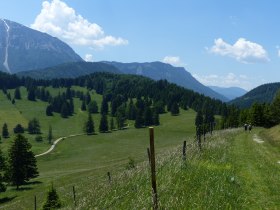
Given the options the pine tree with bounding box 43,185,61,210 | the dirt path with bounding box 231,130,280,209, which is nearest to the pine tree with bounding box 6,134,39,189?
the pine tree with bounding box 43,185,61,210

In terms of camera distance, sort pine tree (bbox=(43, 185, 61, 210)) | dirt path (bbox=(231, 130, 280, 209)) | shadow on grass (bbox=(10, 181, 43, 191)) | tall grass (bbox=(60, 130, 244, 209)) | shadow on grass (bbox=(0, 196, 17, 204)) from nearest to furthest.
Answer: tall grass (bbox=(60, 130, 244, 209))
dirt path (bbox=(231, 130, 280, 209))
pine tree (bbox=(43, 185, 61, 210))
shadow on grass (bbox=(0, 196, 17, 204))
shadow on grass (bbox=(10, 181, 43, 191))

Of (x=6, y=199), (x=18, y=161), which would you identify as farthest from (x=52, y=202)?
(x=18, y=161)

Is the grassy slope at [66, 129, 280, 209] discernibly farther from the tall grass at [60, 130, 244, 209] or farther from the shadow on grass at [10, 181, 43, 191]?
the shadow on grass at [10, 181, 43, 191]

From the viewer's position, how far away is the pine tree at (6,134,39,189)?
8350 centimetres

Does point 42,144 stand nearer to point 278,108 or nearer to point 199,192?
point 278,108

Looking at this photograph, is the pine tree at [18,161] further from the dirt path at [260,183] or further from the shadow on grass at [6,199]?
the dirt path at [260,183]

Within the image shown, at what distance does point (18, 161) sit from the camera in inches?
3322

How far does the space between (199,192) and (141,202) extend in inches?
112

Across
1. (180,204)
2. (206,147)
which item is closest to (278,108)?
(206,147)

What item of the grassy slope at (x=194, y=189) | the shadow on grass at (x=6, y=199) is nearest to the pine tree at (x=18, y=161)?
the shadow on grass at (x=6, y=199)

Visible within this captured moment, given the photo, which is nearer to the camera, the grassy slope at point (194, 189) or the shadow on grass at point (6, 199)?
the grassy slope at point (194, 189)

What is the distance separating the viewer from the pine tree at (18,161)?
8350 cm

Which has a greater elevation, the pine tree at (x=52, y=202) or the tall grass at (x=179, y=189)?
the tall grass at (x=179, y=189)

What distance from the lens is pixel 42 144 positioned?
195000 mm
